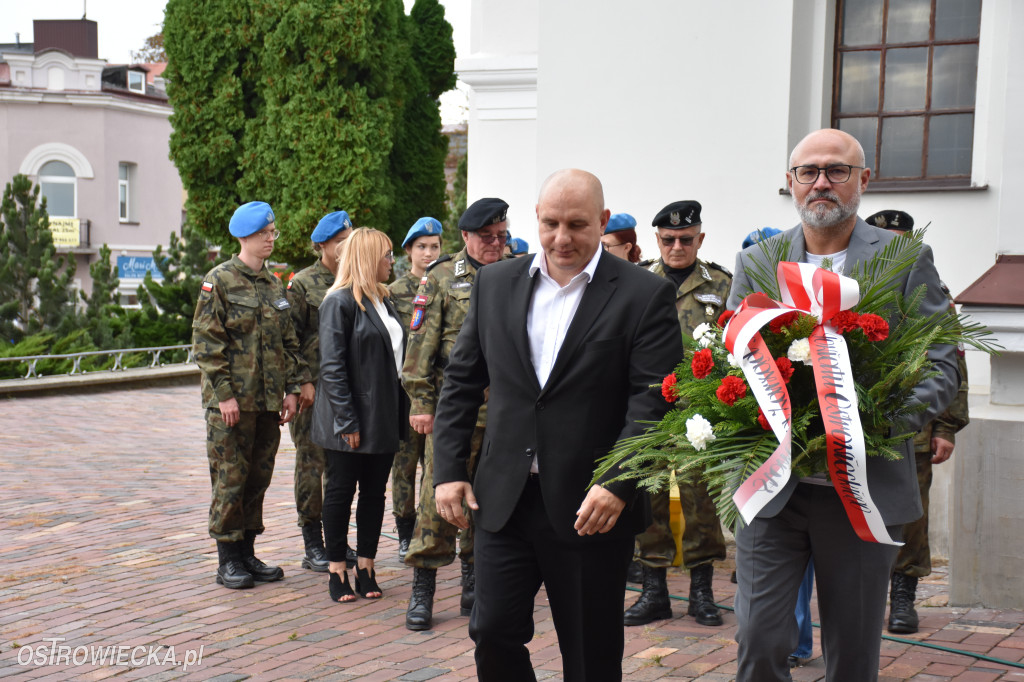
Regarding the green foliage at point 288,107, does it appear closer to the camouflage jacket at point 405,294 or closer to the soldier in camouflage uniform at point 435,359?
the camouflage jacket at point 405,294

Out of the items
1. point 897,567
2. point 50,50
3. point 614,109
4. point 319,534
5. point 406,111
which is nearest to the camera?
point 897,567

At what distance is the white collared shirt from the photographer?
3659mm

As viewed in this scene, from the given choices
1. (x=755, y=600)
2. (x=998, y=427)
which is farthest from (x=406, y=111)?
(x=755, y=600)

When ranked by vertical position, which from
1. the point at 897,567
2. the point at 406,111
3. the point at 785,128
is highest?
the point at 406,111

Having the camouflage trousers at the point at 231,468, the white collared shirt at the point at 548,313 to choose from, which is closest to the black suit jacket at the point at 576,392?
the white collared shirt at the point at 548,313

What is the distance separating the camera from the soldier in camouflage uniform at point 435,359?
5.71m

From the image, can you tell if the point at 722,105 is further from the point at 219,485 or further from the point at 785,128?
the point at 219,485

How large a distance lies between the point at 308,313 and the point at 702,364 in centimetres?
434

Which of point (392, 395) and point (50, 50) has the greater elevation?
point (50, 50)

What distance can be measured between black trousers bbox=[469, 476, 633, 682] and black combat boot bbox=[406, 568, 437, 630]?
6.71 ft

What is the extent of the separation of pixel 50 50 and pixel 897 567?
3746 centimetres

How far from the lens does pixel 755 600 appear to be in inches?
138

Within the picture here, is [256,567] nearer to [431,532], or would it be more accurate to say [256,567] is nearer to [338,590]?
[338,590]

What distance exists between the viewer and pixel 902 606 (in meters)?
5.59
